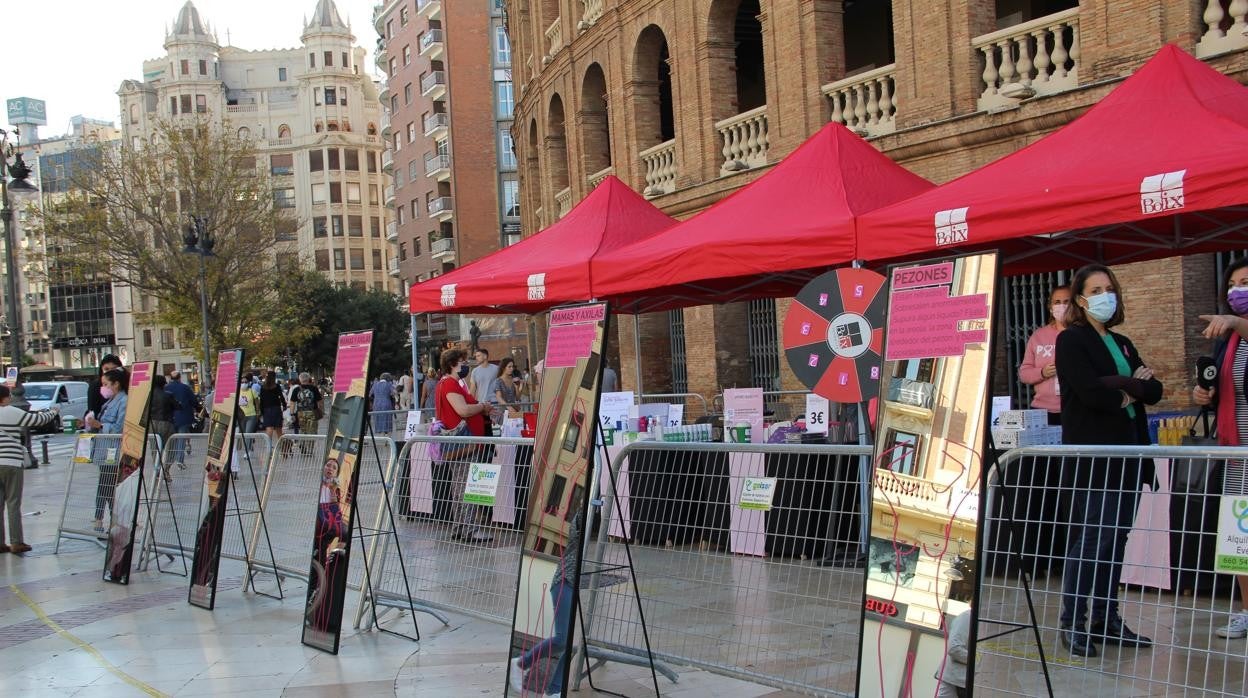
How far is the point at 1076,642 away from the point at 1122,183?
10.0 ft

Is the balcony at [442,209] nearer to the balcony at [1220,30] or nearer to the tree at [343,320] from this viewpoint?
the tree at [343,320]

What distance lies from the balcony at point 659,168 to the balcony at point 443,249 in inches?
1753

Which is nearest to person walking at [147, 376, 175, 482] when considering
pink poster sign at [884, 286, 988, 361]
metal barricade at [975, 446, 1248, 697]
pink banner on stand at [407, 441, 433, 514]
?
pink banner on stand at [407, 441, 433, 514]

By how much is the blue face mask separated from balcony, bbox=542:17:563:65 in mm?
19884

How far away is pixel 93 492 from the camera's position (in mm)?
11797

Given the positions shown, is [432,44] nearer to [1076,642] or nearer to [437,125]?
[437,125]

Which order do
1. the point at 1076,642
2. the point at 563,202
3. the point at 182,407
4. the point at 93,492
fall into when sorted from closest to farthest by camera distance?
the point at 1076,642
the point at 93,492
the point at 182,407
the point at 563,202

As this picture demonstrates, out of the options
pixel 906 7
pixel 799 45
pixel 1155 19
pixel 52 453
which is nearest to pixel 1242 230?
pixel 1155 19

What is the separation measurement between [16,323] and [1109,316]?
88.8 feet

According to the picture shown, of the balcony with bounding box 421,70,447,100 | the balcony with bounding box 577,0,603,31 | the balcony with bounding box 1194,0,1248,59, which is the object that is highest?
the balcony with bounding box 421,70,447,100

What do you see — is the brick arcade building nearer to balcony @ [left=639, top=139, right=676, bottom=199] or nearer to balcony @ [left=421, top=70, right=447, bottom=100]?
→ balcony @ [left=639, top=139, right=676, bottom=199]

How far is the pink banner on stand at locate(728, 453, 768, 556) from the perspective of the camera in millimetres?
4889

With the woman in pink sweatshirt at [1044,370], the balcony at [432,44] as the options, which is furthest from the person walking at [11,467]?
the balcony at [432,44]

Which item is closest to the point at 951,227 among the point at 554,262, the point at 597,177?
the point at 554,262
